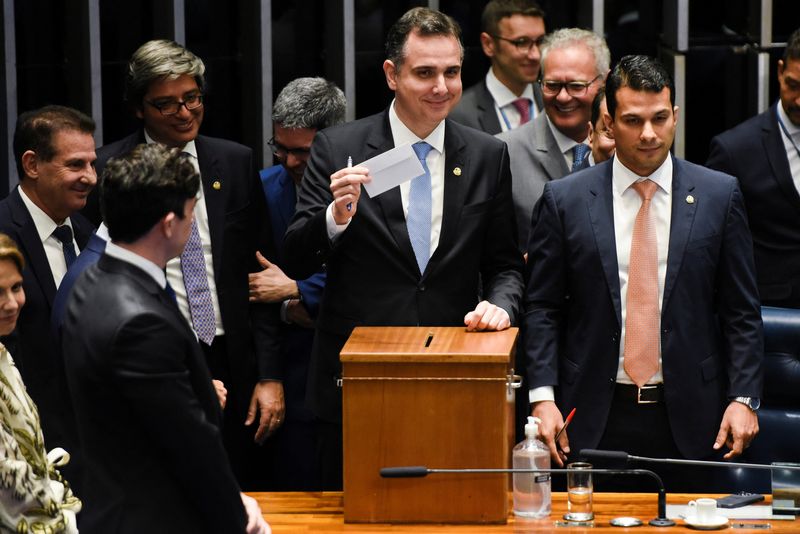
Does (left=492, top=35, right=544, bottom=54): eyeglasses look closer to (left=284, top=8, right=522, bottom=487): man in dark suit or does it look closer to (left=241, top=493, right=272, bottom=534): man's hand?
(left=284, top=8, right=522, bottom=487): man in dark suit

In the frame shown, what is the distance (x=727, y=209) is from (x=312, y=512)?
127 centimetres

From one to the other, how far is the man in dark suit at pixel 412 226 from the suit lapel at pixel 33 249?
2.06ft

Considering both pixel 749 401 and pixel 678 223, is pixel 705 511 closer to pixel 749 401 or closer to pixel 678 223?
pixel 749 401

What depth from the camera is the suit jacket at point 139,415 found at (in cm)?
232

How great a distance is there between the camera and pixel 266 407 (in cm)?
392

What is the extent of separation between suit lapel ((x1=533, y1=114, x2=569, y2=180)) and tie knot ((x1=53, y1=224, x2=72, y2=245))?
4.55 feet

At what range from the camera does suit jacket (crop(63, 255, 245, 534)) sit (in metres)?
2.32

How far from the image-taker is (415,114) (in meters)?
3.44

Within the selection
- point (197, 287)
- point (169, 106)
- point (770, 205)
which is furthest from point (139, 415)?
point (770, 205)

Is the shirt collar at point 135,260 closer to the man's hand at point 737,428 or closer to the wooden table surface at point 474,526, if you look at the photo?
the wooden table surface at point 474,526

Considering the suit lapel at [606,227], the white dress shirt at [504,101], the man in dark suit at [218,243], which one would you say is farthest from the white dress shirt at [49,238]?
the white dress shirt at [504,101]

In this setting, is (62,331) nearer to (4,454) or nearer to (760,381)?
(4,454)

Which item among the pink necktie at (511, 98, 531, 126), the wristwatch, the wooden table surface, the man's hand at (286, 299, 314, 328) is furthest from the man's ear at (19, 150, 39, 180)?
the wristwatch

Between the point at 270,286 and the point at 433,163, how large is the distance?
0.76 meters
